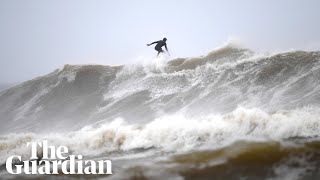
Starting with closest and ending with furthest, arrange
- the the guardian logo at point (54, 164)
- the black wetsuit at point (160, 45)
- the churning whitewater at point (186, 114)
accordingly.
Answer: the churning whitewater at point (186, 114) < the the guardian logo at point (54, 164) < the black wetsuit at point (160, 45)

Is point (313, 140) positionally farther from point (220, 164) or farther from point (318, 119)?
point (220, 164)

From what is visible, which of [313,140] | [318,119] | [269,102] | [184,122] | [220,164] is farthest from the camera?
[269,102]

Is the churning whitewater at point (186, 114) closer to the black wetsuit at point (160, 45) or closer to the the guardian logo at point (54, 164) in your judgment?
the the guardian logo at point (54, 164)

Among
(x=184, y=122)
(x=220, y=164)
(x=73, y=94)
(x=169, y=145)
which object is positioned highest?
(x=73, y=94)

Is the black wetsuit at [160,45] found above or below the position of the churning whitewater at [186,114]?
above

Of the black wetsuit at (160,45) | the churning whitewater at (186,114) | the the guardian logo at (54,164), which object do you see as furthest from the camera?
the black wetsuit at (160,45)

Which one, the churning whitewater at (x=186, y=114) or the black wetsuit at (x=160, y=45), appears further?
the black wetsuit at (x=160, y=45)

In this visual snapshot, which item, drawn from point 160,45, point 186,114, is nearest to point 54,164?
point 186,114

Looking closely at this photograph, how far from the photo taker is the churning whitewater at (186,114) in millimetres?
6574

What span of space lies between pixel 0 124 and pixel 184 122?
9.92 metres

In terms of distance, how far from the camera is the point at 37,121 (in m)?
14.7

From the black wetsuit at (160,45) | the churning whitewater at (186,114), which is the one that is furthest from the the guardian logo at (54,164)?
the black wetsuit at (160,45)

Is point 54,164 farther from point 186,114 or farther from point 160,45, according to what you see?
point 160,45

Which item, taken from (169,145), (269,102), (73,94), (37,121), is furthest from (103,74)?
(169,145)
